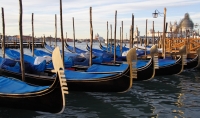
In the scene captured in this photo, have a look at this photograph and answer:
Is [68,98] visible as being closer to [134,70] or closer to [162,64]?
[134,70]

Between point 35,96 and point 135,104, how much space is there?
2.72m

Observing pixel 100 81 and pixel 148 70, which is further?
pixel 148 70

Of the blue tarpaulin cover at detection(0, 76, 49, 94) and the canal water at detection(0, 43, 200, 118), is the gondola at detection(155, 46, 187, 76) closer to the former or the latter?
the canal water at detection(0, 43, 200, 118)

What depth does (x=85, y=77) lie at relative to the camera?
7934 millimetres

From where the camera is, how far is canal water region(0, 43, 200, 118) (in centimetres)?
614

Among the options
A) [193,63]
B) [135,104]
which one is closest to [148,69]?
[135,104]

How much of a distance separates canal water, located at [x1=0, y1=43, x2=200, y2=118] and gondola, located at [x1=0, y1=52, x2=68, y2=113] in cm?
30

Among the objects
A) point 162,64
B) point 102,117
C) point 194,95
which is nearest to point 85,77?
point 102,117

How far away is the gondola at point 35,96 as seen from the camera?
5.38 metres

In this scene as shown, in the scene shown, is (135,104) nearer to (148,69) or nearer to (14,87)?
(148,69)

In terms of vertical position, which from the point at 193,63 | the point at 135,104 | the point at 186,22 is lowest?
the point at 135,104

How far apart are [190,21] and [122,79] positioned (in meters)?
75.2

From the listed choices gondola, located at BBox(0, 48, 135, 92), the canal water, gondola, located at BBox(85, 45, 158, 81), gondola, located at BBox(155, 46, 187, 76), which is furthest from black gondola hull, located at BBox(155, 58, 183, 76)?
gondola, located at BBox(0, 48, 135, 92)

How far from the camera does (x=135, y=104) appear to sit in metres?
7.12
